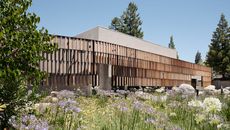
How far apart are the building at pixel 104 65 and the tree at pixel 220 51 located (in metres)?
28.2

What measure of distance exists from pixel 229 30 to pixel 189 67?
101ft

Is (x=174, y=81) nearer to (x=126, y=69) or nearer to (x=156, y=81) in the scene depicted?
(x=156, y=81)

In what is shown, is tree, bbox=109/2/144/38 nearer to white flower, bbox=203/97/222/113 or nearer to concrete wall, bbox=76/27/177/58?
concrete wall, bbox=76/27/177/58

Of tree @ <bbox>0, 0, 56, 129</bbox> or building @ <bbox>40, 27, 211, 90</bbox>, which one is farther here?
building @ <bbox>40, 27, 211, 90</bbox>

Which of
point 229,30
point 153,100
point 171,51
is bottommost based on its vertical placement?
point 153,100

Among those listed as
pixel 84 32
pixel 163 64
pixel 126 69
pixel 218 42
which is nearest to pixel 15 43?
pixel 126 69

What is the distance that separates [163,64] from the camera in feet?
97.2

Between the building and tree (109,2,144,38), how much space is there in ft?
98.0

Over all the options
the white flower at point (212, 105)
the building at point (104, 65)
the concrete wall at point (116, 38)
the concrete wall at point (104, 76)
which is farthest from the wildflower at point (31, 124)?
the concrete wall at point (116, 38)

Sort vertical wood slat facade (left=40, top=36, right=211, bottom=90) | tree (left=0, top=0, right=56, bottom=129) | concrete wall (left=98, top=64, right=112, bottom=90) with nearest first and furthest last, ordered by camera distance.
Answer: tree (left=0, top=0, right=56, bottom=129)
vertical wood slat facade (left=40, top=36, right=211, bottom=90)
concrete wall (left=98, top=64, right=112, bottom=90)

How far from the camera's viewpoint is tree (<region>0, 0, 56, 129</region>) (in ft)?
17.0

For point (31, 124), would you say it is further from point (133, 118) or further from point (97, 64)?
point (97, 64)

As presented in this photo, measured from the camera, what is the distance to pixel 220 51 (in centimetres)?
6122

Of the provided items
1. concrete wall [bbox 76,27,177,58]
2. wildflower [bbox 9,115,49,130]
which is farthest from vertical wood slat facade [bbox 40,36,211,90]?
wildflower [bbox 9,115,49,130]
